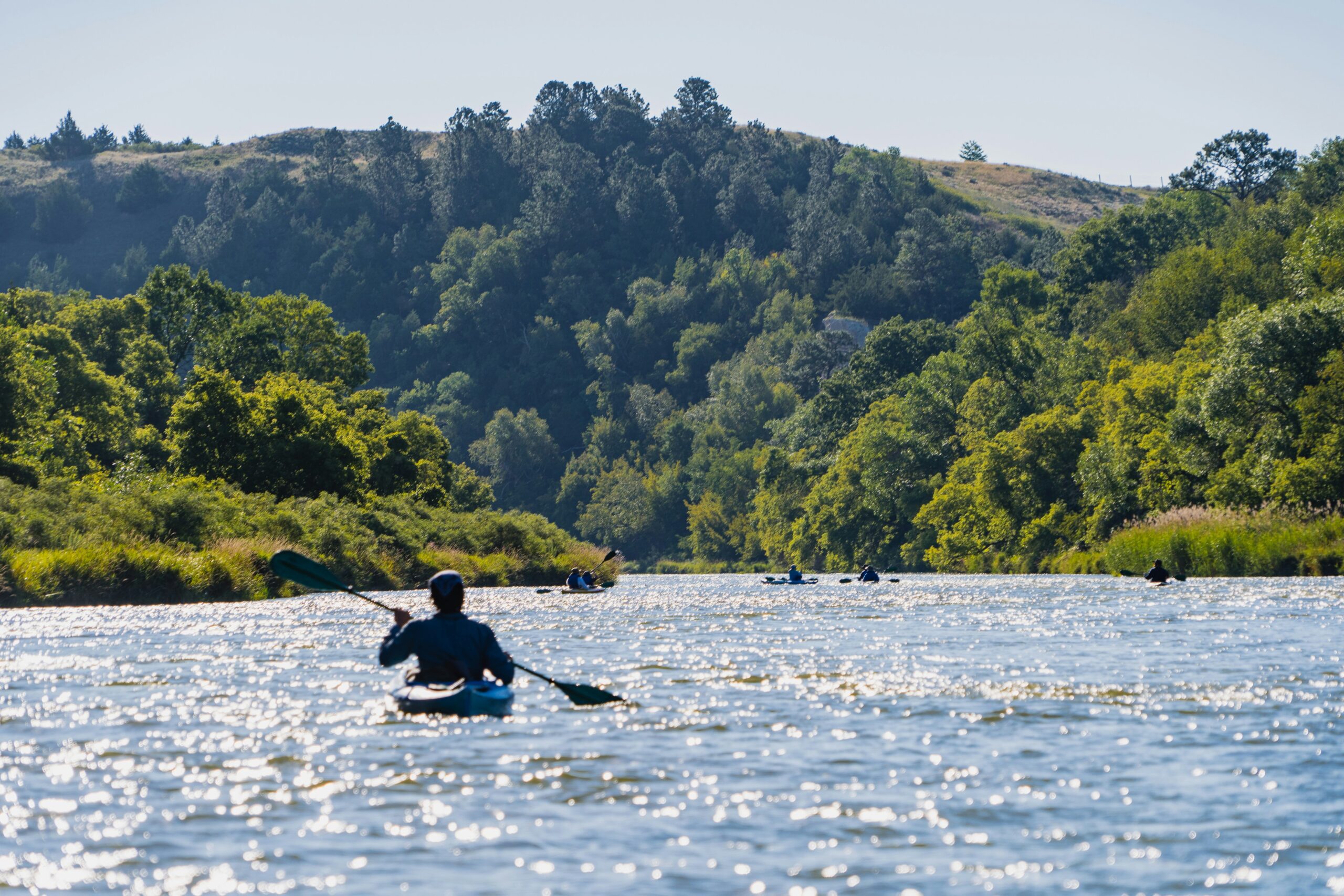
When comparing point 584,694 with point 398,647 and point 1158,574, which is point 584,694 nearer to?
point 398,647

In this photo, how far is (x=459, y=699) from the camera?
18.1 meters

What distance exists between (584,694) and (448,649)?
187 centimetres

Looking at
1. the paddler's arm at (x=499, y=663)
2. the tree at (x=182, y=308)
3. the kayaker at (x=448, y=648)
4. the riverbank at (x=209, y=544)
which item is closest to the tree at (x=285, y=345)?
the tree at (x=182, y=308)

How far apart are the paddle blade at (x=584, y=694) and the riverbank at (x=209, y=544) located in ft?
96.5

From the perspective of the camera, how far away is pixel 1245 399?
66875 millimetres

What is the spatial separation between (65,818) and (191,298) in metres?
97.0

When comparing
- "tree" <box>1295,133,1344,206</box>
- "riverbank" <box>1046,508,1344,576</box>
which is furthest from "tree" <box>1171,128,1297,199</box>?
"riverbank" <box>1046,508,1344,576</box>

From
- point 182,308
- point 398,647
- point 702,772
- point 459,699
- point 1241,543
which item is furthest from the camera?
point 182,308

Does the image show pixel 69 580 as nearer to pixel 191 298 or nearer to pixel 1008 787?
pixel 1008 787

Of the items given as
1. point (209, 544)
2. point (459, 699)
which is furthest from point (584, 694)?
point (209, 544)

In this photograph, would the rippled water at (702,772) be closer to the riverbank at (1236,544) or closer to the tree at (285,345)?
the riverbank at (1236,544)

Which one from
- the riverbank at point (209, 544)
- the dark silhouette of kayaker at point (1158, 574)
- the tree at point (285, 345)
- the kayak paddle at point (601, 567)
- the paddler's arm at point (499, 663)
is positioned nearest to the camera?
the paddler's arm at point (499, 663)

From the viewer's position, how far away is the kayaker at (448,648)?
61.8 ft

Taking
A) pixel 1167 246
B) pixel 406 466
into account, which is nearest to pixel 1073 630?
pixel 406 466
